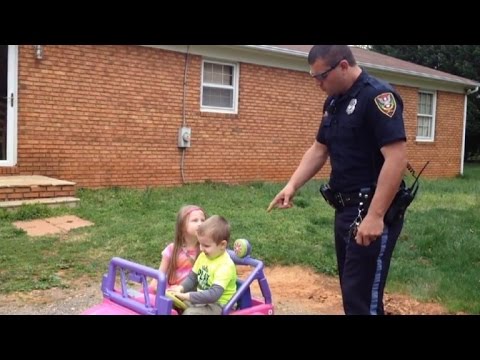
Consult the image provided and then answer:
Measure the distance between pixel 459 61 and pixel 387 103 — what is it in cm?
2763

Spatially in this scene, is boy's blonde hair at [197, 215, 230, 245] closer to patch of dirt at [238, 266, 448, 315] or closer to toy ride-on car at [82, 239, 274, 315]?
toy ride-on car at [82, 239, 274, 315]

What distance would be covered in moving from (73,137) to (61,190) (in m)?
1.61

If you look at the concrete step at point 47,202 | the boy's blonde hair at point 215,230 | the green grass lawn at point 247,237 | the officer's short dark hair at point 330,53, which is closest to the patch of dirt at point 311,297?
the green grass lawn at point 247,237

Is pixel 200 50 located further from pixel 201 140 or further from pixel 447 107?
pixel 447 107

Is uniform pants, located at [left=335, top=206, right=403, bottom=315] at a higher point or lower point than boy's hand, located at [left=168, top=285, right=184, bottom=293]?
higher

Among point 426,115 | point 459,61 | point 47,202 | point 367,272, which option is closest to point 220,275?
point 367,272

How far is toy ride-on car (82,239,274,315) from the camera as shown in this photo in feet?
9.42

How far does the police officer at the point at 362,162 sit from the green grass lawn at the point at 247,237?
1.89 metres

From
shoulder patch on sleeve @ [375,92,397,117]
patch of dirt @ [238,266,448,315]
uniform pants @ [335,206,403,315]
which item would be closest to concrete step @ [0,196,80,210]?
patch of dirt @ [238,266,448,315]

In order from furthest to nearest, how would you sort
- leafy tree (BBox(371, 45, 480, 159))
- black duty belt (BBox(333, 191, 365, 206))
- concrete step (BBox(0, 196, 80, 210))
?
leafy tree (BBox(371, 45, 480, 159)) < concrete step (BBox(0, 196, 80, 210)) < black duty belt (BBox(333, 191, 365, 206))

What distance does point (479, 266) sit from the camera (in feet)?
18.6

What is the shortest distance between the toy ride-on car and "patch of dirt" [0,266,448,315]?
1.16m

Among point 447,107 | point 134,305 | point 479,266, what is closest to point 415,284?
point 479,266

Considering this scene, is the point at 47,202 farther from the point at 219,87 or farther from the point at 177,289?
the point at 177,289
